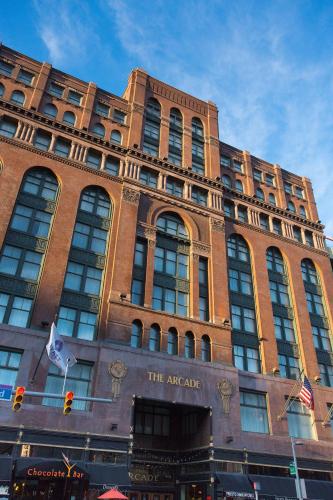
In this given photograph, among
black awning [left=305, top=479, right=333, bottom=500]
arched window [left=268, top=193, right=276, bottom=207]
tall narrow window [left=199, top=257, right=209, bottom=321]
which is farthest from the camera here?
arched window [left=268, top=193, right=276, bottom=207]

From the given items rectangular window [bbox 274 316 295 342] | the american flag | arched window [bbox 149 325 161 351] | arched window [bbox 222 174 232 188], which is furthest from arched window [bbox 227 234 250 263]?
the american flag

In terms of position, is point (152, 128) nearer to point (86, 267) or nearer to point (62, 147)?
point (62, 147)

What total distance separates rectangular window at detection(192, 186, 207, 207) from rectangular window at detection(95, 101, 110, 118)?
1138cm

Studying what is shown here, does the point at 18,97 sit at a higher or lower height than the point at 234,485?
higher

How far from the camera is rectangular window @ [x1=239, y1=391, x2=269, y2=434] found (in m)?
31.2

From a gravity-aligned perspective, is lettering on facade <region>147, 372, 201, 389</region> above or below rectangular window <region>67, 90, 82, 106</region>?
below

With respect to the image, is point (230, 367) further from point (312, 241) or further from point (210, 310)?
point (312, 241)

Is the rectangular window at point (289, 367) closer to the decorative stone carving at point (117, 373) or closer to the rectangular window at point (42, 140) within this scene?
the decorative stone carving at point (117, 373)

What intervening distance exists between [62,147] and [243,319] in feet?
72.0


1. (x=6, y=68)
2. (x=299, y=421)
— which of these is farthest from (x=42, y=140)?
(x=299, y=421)

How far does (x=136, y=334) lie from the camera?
30.0 metres

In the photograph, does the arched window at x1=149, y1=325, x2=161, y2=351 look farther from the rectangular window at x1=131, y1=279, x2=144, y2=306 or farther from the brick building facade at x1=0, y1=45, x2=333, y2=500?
the rectangular window at x1=131, y1=279, x2=144, y2=306

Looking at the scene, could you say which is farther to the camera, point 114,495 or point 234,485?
point 234,485

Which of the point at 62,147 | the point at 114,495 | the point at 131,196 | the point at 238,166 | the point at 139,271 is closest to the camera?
the point at 114,495
